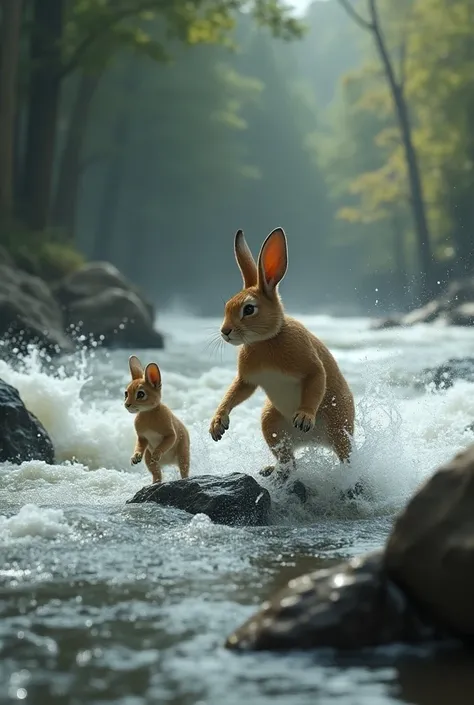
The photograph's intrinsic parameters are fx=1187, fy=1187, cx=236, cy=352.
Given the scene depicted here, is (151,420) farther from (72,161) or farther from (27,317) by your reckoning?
(72,161)

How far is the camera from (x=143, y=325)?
21125 millimetres

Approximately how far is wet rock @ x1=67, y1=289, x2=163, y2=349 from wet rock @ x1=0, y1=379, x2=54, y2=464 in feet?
36.4

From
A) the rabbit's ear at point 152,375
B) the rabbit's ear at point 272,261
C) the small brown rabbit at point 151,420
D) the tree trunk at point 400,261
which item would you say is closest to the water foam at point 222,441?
the small brown rabbit at point 151,420

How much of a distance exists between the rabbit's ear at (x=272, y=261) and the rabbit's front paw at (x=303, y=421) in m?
0.69

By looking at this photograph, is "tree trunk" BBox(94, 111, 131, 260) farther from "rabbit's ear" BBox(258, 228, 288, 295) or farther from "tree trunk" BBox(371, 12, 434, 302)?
"rabbit's ear" BBox(258, 228, 288, 295)

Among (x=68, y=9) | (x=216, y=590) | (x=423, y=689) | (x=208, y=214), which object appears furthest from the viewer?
(x=208, y=214)

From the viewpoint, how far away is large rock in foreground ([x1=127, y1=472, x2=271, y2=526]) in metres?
6.02

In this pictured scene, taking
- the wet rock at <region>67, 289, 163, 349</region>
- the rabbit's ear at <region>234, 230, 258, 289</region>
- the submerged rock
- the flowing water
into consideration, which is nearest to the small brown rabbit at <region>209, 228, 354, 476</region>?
the rabbit's ear at <region>234, 230, 258, 289</region>

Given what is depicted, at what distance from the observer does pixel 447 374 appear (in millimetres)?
12828

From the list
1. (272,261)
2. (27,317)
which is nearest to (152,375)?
(272,261)

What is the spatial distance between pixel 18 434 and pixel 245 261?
2705 millimetres

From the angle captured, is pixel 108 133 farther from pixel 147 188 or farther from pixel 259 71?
pixel 259 71

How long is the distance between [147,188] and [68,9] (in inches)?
1296

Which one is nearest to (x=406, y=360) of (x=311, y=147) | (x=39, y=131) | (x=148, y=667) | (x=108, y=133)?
(x=39, y=131)
